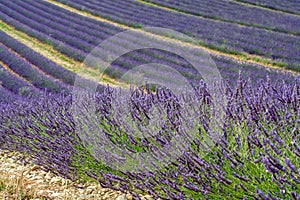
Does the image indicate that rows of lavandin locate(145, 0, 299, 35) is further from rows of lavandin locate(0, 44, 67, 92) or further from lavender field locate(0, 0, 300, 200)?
rows of lavandin locate(0, 44, 67, 92)

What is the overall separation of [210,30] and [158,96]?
11.9 m

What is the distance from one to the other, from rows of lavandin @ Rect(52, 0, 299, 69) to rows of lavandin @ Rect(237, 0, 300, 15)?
179 inches

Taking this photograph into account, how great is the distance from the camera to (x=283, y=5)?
1998cm

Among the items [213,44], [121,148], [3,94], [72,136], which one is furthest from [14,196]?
[213,44]

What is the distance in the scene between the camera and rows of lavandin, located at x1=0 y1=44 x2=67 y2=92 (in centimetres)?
827

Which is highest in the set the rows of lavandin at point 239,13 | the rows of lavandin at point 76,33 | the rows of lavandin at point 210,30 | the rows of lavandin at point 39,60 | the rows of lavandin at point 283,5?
the rows of lavandin at point 283,5

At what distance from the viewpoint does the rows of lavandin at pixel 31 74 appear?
27.1 ft

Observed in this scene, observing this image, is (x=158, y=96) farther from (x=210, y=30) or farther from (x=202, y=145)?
(x=210, y=30)

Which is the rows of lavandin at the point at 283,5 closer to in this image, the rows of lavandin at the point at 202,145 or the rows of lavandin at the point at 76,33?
the rows of lavandin at the point at 76,33

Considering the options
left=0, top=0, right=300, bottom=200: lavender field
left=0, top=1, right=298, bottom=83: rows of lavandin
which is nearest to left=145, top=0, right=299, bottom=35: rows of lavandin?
left=0, top=0, right=300, bottom=200: lavender field

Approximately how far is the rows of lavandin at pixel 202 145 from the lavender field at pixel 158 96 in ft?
0.04

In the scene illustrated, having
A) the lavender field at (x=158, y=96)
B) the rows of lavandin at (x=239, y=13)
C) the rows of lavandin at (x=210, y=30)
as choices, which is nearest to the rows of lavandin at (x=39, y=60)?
the lavender field at (x=158, y=96)

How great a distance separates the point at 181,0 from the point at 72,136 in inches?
724

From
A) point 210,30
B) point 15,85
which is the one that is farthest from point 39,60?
point 210,30
